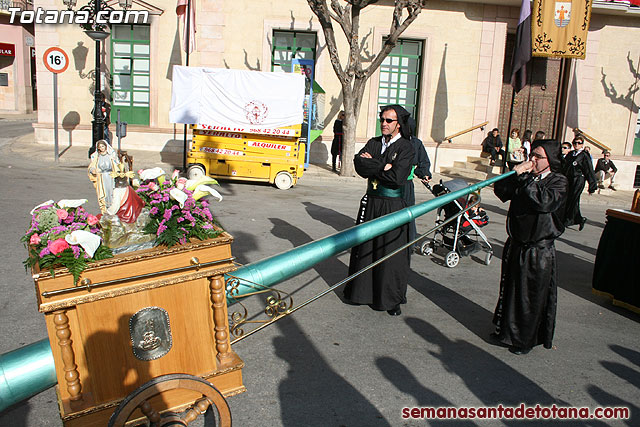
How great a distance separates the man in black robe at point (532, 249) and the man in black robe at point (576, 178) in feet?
16.5

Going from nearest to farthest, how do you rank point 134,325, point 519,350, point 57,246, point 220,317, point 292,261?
point 57,246
point 134,325
point 220,317
point 292,261
point 519,350

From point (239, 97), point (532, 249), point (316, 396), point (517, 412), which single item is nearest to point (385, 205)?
point (532, 249)

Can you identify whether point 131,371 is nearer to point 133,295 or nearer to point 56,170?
point 133,295

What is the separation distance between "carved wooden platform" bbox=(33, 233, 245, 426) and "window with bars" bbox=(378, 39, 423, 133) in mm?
16988

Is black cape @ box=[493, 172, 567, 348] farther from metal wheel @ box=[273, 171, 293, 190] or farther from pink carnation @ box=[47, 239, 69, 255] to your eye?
metal wheel @ box=[273, 171, 293, 190]

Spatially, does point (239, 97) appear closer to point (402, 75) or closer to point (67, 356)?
point (402, 75)

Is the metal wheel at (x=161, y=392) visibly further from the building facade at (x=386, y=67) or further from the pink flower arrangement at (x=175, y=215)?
the building facade at (x=386, y=67)

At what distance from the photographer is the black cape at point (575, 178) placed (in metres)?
9.48

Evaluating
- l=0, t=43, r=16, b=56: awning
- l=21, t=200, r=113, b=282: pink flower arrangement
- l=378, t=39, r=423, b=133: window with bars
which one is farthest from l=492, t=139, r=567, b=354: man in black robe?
l=0, t=43, r=16, b=56: awning

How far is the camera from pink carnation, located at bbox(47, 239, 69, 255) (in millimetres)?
2361

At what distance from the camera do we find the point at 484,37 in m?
18.4

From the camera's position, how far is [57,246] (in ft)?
7.77

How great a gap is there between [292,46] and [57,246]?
17.0 metres

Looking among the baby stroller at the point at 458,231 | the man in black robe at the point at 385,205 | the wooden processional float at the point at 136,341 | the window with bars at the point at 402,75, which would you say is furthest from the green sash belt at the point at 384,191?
the window with bars at the point at 402,75
